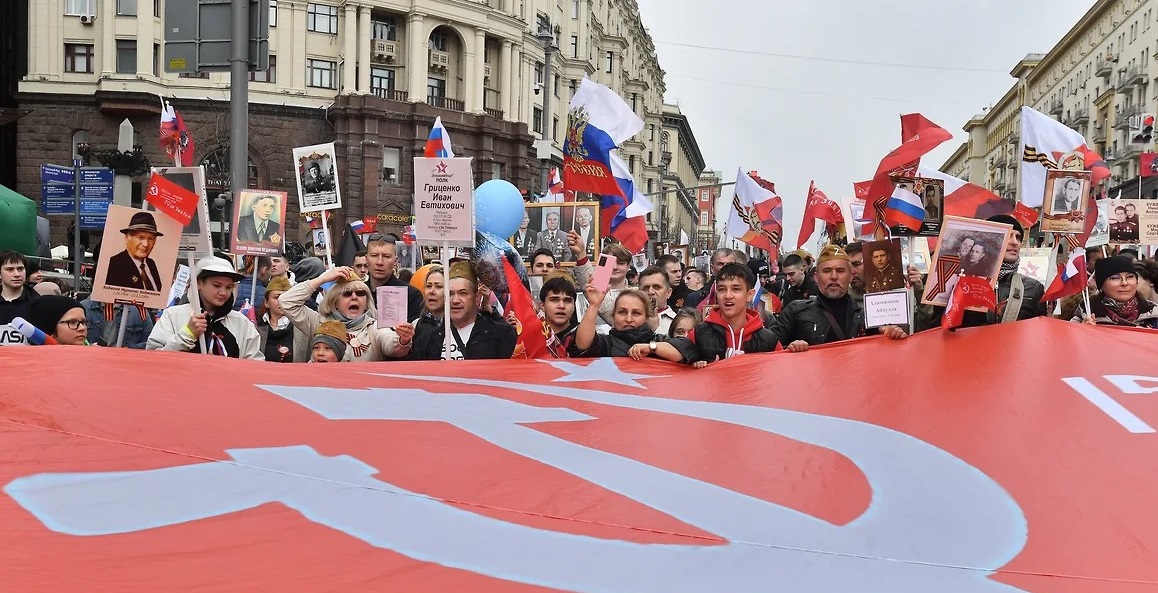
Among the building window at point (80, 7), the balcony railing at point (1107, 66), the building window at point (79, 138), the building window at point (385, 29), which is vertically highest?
the balcony railing at point (1107, 66)

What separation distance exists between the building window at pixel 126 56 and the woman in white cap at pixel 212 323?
1725 inches

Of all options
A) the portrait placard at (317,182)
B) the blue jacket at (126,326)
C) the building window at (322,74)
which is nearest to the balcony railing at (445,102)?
the building window at (322,74)

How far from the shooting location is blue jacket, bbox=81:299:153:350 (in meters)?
7.78

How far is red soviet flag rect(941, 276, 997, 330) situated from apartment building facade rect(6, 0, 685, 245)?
121ft

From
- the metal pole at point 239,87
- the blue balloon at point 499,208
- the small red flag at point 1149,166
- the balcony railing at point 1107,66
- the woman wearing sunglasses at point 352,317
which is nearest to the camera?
the woman wearing sunglasses at point 352,317

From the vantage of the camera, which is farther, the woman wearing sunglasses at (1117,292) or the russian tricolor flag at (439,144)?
the russian tricolor flag at (439,144)

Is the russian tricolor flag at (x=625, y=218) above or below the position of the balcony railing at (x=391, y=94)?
below

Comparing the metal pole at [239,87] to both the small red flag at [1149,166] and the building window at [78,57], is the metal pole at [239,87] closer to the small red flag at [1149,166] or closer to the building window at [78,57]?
the small red flag at [1149,166]

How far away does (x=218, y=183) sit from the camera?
44.8 meters

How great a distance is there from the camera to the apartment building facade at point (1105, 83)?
2630 inches

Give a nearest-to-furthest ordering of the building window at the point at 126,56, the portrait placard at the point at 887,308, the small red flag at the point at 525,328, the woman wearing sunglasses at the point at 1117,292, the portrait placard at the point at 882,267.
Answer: the portrait placard at the point at 887,308
the portrait placard at the point at 882,267
the small red flag at the point at 525,328
the woman wearing sunglasses at the point at 1117,292
the building window at the point at 126,56

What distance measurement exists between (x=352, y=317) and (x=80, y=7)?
147ft

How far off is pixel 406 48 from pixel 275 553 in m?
51.1

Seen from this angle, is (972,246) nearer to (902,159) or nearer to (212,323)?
(902,159)
